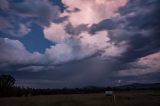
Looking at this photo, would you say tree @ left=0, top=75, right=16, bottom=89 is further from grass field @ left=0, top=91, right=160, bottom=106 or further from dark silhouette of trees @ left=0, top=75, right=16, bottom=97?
grass field @ left=0, top=91, right=160, bottom=106

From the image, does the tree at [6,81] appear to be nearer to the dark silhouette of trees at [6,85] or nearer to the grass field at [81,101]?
the dark silhouette of trees at [6,85]

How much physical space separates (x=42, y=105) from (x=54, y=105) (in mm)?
2085

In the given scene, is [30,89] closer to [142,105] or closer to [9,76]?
[9,76]

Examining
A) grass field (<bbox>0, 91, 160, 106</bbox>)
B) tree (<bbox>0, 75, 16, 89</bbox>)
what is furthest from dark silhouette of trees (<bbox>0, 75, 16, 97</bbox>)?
grass field (<bbox>0, 91, 160, 106</bbox>)

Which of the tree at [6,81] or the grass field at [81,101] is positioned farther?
the tree at [6,81]

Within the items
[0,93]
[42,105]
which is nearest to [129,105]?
[42,105]

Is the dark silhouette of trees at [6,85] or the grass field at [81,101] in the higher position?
the dark silhouette of trees at [6,85]

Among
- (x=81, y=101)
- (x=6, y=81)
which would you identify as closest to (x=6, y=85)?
(x=6, y=81)

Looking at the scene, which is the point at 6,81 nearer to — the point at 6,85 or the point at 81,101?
the point at 6,85

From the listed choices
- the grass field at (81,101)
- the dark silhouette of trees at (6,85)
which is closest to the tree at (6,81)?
the dark silhouette of trees at (6,85)

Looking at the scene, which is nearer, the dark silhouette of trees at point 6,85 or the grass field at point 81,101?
the grass field at point 81,101

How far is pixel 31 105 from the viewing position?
47719mm

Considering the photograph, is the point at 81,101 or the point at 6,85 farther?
the point at 6,85

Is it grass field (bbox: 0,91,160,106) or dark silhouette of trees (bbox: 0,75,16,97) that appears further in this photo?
dark silhouette of trees (bbox: 0,75,16,97)
